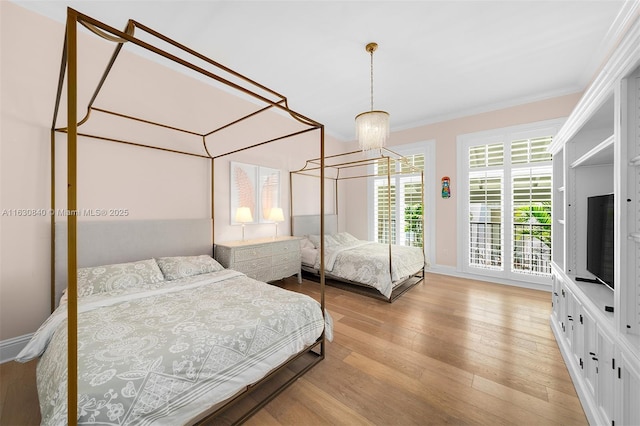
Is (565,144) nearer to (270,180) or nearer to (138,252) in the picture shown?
(270,180)

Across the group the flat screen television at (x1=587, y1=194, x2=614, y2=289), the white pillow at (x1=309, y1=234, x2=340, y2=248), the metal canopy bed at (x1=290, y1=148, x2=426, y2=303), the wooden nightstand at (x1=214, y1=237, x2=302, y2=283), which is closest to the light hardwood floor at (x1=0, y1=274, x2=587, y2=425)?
the metal canopy bed at (x1=290, y1=148, x2=426, y2=303)

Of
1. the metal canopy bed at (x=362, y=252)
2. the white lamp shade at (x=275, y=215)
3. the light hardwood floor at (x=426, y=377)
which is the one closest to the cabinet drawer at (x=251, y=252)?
the white lamp shade at (x=275, y=215)

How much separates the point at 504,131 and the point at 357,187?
2918 mm

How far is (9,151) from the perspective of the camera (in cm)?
214

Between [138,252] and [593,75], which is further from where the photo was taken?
[593,75]

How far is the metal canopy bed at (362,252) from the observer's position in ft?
11.6

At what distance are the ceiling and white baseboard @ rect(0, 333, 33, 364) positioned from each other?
2.90 meters

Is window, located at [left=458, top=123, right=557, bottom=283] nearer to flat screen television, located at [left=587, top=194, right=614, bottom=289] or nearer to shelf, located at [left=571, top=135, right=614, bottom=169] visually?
shelf, located at [left=571, top=135, right=614, bottom=169]

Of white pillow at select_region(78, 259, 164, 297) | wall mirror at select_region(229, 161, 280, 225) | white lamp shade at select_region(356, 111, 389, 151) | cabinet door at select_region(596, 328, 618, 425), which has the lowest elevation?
cabinet door at select_region(596, 328, 618, 425)

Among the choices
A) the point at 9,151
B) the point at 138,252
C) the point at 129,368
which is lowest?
the point at 129,368

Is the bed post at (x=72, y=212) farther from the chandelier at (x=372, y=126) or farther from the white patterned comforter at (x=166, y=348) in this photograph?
the chandelier at (x=372, y=126)

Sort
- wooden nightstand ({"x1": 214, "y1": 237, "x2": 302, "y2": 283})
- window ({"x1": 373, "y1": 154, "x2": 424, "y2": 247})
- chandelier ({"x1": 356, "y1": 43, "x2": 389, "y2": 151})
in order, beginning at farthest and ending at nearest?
window ({"x1": 373, "y1": 154, "x2": 424, "y2": 247}) < wooden nightstand ({"x1": 214, "y1": 237, "x2": 302, "y2": 283}) < chandelier ({"x1": 356, "y1": 43, "x2": 389, "y2": 151})

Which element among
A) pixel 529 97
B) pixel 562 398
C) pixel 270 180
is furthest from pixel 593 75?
pixel 270 180

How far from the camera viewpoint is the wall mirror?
148 inches
